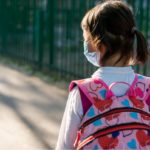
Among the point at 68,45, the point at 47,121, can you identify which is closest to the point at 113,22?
the point at 47,121

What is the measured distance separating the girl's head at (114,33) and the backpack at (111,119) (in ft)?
0.44

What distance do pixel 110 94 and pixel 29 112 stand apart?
4.32 meters

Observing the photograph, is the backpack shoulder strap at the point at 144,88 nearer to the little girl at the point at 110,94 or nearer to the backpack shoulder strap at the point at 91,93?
the little girl at the point at 110,94

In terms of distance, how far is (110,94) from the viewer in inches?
95.3

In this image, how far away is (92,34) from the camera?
2.44 m

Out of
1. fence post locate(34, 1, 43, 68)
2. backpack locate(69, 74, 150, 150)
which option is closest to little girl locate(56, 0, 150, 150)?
backpack locate(69, 74, 150, 150)

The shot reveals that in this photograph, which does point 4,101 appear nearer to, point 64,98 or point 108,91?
point 64,98

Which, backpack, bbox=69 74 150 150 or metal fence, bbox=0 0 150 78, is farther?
metal fence, bbox=0 0 150 78

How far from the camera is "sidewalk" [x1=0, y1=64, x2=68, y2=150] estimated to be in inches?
216

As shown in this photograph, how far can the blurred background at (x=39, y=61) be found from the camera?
5984 millimetres

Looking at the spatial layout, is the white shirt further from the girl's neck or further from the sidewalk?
the sidewalk

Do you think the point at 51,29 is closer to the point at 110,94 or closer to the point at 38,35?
the point at 38,35

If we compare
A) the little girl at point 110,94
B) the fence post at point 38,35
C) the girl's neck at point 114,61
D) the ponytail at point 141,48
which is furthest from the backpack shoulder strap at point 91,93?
the fence post at point 38,35

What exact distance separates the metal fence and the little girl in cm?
404
